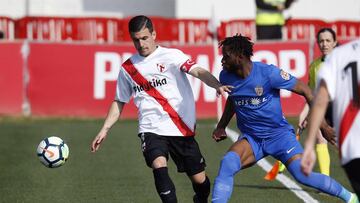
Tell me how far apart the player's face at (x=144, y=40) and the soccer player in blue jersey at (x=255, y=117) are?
2.39 ft

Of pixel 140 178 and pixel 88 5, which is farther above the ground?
pixel 88 5

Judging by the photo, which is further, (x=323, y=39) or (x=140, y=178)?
(x=140, y=178)

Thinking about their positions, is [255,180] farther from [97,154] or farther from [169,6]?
[169,6]

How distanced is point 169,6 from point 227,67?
65.9ft

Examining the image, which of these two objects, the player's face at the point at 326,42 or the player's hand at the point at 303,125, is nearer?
the player's hand at the point at 303,125

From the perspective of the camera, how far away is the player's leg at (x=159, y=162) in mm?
9445

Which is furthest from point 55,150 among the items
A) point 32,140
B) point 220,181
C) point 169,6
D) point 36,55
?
point 169,6

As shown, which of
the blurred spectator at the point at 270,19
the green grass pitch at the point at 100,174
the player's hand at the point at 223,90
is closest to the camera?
the player's hand at the point at 223,90

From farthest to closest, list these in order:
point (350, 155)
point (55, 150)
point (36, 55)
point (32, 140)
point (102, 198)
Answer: point (36, 55)
point (32, 140)
point (102, 198)
point (55, 150)
point (350, 155)

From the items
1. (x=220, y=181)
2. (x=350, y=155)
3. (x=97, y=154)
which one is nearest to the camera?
(x=350, y=155)

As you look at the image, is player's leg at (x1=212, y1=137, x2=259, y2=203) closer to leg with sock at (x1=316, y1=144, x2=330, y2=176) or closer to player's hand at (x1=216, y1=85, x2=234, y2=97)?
player's hand at (x1=216, y1=85, x2=234, y2=97)

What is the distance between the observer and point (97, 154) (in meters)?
15.6

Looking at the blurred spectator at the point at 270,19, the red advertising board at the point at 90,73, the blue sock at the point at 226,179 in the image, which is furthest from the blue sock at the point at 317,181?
the blurred spectator at the point at 270,19

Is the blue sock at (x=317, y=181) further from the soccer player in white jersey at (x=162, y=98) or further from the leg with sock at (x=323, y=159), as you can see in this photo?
the leg with sock at (x=323, y=159)
